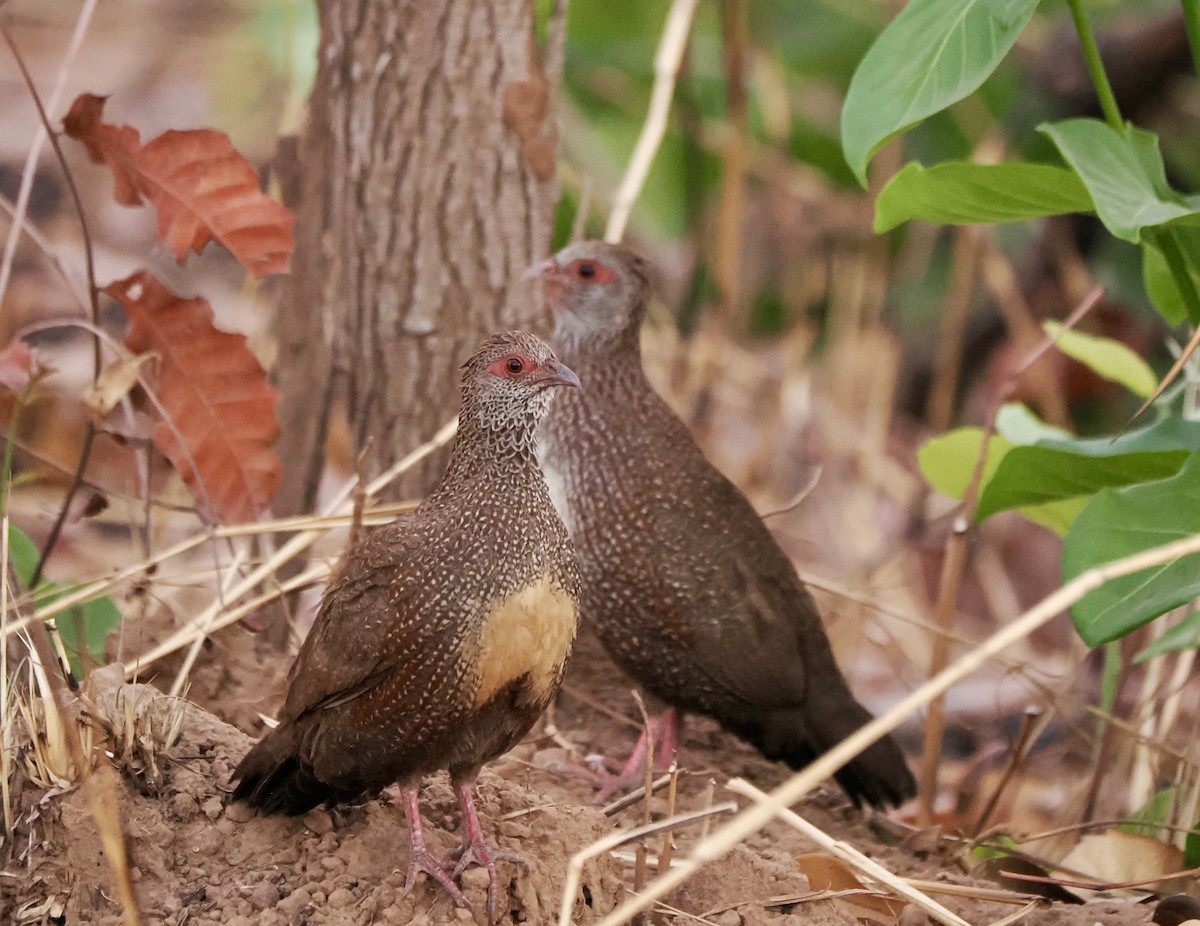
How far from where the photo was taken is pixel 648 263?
4.14 m

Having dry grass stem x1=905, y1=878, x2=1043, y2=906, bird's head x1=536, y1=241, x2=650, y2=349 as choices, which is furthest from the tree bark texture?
dry grass stem x1=905, y1=878, x2=1043, y2=906

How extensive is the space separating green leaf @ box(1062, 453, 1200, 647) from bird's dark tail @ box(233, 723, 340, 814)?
1.51 meters

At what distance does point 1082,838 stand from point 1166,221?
5.84 feet

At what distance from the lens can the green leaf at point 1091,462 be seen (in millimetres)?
3201

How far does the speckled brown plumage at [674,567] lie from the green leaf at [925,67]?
120 cm

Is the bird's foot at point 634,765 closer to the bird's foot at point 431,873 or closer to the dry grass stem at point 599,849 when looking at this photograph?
the bird's foot at point 431,873

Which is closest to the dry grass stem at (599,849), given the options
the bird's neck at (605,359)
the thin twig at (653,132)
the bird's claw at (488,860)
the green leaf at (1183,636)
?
the bird's claw at (488,860)

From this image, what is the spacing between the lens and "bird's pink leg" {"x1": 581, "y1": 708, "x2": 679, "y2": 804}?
377 centimetres

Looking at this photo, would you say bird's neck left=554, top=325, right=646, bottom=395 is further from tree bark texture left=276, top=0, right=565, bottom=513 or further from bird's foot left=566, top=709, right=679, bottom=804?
bird's foot left=566, top=709, right=679, bottom=804

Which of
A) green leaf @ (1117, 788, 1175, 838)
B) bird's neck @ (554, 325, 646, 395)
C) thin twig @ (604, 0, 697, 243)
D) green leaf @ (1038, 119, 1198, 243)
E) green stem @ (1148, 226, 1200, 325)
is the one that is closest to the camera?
green leaf @ (1038, 119, 1198, 243)

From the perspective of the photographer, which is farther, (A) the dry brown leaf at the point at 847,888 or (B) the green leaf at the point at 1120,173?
(A) the dry brown leaf at the point at 847,888

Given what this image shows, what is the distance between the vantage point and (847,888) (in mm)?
3066

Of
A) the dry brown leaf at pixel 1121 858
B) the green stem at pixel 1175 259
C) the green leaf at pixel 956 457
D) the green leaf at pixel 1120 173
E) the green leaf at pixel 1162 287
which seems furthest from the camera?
the green leaf at pixel 956 457

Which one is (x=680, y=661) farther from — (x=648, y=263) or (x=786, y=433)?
(x=786, y=433)
